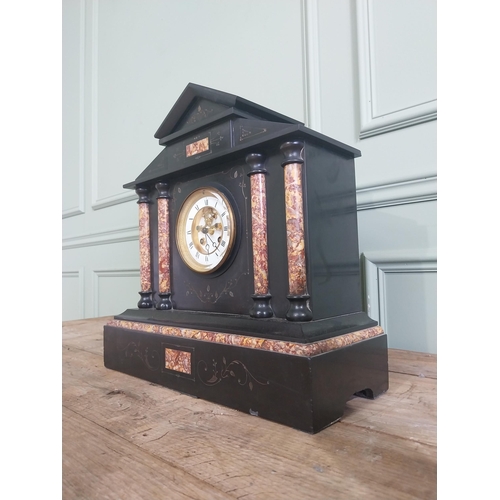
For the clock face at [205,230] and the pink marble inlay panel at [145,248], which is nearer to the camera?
the clock face at [205,230]

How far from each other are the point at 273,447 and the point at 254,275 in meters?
0.31

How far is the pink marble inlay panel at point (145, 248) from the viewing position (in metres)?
1.02

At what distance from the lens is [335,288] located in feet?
2.50

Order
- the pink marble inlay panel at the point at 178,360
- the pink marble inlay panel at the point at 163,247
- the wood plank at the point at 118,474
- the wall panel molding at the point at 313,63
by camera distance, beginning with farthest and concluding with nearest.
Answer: the wall panel molding at the point at 313,63 → the pink marble inlay panel at the point at 163,247 → the pink marble inlay panel at the point at 178,360 → the wood plank at the point at 118,474

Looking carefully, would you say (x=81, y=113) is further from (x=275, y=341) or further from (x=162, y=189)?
(x=275, y=341)

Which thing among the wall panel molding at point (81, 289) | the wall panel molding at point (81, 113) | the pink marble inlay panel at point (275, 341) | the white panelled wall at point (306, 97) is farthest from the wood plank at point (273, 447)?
the wall panel molding at point (81, 113)

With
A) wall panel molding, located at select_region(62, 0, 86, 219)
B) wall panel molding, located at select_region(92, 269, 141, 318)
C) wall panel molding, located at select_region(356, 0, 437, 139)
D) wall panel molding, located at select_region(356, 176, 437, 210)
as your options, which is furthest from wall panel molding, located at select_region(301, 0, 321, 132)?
wall panel molding, located at select_region(62, 0, 86, 219)

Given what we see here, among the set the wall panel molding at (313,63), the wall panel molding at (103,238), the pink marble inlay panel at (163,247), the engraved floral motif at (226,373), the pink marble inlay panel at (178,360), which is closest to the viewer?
the engraved floral motif at (226,373)

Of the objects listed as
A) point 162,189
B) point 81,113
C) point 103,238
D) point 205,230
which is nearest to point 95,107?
point 81,113

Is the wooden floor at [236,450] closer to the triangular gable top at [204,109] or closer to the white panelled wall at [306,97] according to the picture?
the white panelled wall at [306,97]

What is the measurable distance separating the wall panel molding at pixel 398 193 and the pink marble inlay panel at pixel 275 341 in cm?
46

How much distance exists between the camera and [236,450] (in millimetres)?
530

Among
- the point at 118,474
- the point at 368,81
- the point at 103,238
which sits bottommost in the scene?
the point at 118,474

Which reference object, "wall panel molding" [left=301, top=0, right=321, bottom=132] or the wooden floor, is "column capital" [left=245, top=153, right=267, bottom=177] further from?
"wall panel molding" [left=301, top=0, right=321, bottom=132]
